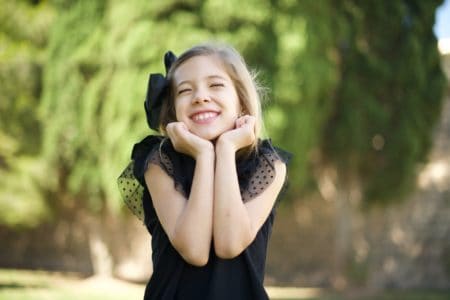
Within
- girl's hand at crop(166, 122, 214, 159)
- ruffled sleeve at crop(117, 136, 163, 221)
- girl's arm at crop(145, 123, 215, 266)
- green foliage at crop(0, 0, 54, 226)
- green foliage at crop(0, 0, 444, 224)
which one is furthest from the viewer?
green foliage at crop(0, 0, 54, 226)

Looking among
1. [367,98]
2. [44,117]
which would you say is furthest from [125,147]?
[367,98]

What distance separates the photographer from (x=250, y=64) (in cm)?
891

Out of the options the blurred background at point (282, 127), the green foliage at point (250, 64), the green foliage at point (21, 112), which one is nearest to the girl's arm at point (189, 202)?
the green foliage at point (250, 64)

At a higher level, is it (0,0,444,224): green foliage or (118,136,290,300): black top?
(0,0,444,224): green foliage

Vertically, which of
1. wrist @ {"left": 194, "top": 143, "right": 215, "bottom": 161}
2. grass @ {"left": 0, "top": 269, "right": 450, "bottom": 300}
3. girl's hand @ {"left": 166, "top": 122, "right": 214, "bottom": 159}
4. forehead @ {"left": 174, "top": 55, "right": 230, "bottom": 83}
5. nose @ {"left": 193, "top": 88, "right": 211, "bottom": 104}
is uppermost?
forehead @ {"left": 174, "top": 55, "right": 230, "bottom": 83}

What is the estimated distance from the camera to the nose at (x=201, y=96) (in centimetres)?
165

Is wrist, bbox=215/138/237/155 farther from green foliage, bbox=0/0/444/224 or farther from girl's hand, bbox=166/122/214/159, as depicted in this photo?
green foliage, bbox=0/0/444/224

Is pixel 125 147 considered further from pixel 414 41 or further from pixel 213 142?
pixel 213 142

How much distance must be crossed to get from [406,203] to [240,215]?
A: 10409 mm

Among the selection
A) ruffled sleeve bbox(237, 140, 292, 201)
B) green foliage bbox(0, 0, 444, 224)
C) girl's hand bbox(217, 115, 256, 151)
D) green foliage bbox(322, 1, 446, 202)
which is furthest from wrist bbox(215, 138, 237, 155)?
green foliage bbox(322, 1, 446, 202)

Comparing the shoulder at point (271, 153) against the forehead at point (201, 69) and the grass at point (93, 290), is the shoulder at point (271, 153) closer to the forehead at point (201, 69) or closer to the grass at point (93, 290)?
the forehead at point (201, 69)

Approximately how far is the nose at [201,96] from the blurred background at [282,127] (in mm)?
6951

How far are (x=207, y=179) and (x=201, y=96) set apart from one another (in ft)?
0.76

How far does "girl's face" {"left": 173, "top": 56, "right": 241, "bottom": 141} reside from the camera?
1.67m
